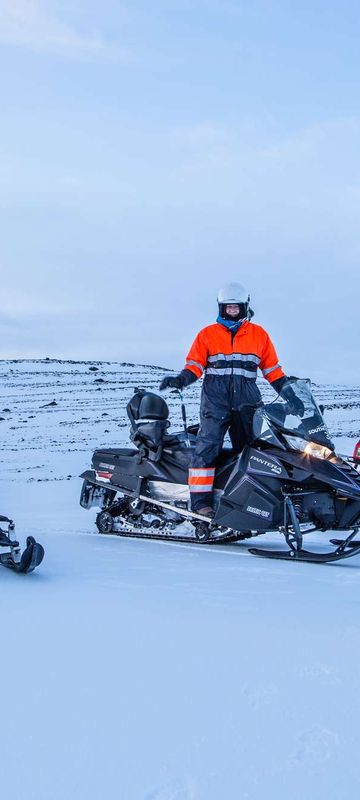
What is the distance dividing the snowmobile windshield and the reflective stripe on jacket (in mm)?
367

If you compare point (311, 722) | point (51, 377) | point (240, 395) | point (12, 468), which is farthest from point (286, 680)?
point (51, 377)

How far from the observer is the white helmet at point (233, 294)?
17.3 ft

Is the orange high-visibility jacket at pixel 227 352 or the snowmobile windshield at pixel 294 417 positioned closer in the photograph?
the snowmobile windshield at pixel 294 417

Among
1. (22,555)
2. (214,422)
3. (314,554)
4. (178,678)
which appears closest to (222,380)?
(214,422)

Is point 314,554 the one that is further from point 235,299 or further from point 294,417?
point 235,299

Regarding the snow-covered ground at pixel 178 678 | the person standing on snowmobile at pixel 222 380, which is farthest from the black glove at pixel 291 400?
the snow-covered ground at pixel 178 678

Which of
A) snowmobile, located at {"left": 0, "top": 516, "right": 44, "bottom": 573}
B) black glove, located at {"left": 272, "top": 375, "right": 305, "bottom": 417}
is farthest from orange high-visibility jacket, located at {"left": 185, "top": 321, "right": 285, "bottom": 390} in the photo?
snowmobile, located at {"left": 0, "top": 516, "right": 44, "bottom": 573}

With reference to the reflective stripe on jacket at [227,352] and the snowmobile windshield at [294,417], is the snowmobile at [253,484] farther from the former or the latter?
the reflective stripe on jacket at [227,352]

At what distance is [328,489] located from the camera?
478 centimetres

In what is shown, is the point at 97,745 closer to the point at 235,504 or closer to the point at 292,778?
the point at 292,778

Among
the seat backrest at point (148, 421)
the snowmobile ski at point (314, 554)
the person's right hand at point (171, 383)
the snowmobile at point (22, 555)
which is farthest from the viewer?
the seat backrest at point (148, 421)

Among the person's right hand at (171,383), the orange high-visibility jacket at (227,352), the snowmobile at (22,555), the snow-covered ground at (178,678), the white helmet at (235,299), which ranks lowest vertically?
the snow-covered ground at (178,678)

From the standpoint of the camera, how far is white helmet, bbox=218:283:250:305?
207 inches

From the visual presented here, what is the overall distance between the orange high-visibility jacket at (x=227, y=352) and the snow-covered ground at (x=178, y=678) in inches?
51.9
